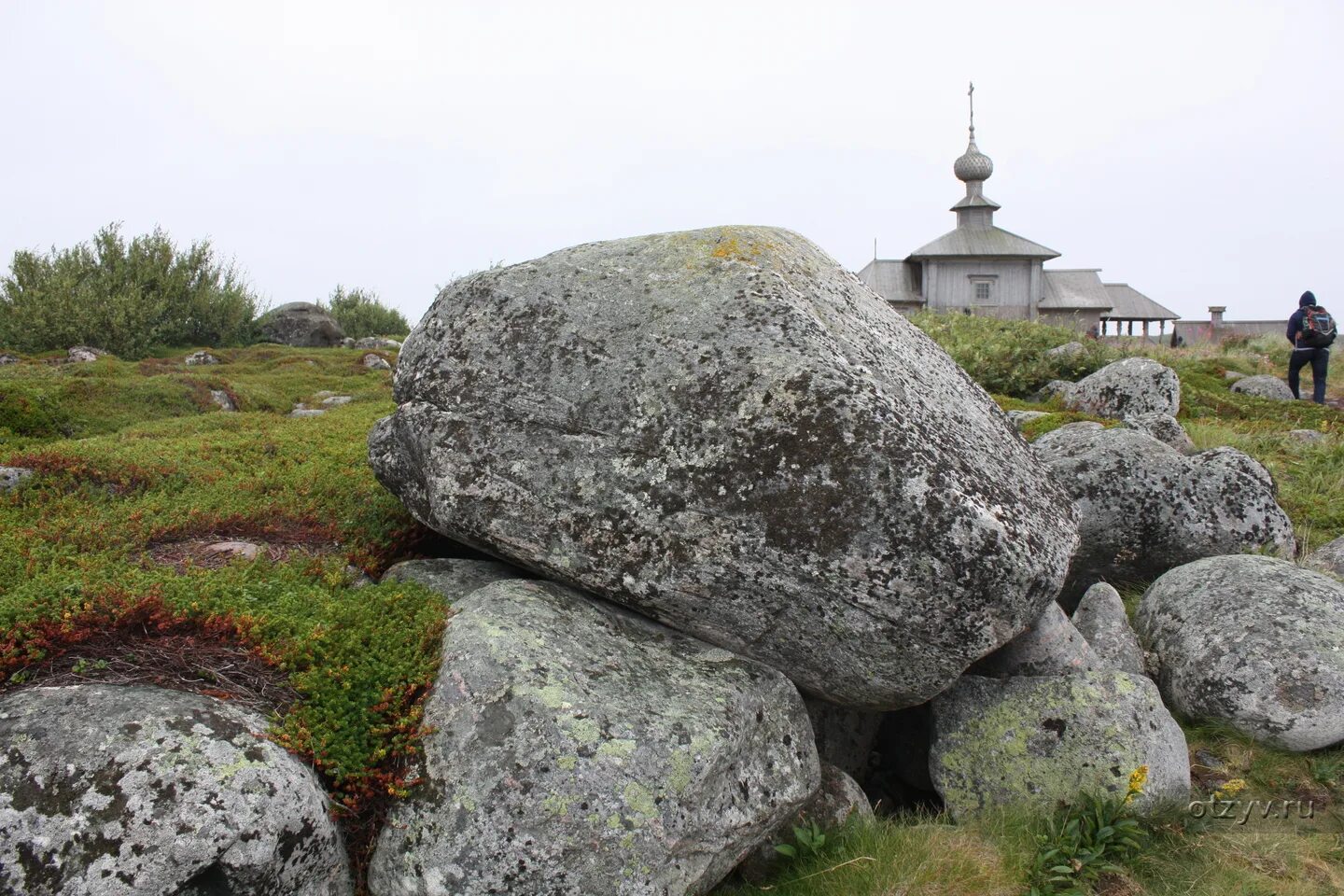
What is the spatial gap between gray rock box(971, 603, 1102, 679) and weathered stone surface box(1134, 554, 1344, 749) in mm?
1256

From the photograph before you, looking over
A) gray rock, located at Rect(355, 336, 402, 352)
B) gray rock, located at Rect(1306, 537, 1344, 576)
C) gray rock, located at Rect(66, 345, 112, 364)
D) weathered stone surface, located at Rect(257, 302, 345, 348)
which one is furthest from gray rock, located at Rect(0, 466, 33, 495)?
weathered stone surface, located at Rect(257, 302, 345, 348)

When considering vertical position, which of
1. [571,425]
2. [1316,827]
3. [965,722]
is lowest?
[1316,827]

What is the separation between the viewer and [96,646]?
4898 millimetres

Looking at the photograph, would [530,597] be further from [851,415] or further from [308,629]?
[851,415]

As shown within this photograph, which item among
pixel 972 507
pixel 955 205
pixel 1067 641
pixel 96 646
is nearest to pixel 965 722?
pixel 1067 641

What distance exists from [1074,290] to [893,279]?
1184cm

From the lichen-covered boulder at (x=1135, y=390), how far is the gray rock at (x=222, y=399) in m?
18.5

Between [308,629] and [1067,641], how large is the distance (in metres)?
5.43

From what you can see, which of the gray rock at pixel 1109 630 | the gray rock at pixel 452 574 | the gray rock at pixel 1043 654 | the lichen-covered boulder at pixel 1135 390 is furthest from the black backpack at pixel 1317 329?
the gray rock at pixel 452 574

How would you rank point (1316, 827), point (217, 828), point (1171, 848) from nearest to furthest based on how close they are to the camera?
point (217, 828)
point (1171, 848)
point (1316, 827)

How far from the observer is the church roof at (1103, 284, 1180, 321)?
60750 mm

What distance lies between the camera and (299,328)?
47.0 meters

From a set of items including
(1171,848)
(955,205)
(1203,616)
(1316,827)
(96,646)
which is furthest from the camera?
(955,205)

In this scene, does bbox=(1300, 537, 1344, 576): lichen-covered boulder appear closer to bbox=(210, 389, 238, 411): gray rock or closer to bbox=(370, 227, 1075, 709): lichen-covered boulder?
bbox=(370, 227, 1075, 709): lichen-covered boulder
